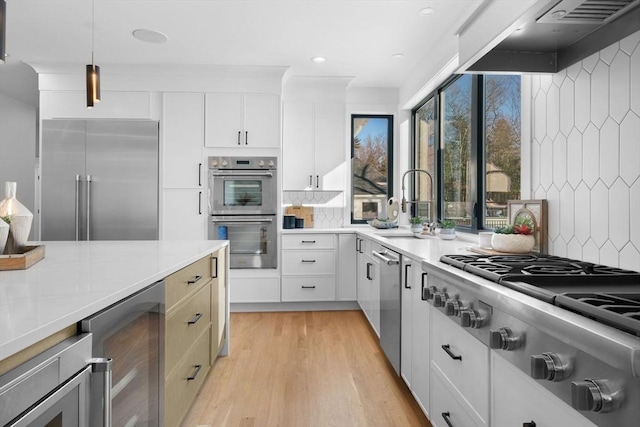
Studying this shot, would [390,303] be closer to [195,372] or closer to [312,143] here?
[195,372]

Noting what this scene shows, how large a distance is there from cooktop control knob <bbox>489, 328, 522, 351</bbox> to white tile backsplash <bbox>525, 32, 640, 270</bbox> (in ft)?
2.48

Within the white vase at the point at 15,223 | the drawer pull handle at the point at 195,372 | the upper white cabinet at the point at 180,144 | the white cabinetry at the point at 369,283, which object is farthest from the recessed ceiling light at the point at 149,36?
the drawer pull handle at the point at 195,372

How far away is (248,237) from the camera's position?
14.0 ft

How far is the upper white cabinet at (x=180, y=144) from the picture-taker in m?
4.25

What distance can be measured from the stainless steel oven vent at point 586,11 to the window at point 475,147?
1.25 m

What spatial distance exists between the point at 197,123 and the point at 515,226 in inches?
133

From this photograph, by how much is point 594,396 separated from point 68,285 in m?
1.30

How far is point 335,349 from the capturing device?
10.1 ft

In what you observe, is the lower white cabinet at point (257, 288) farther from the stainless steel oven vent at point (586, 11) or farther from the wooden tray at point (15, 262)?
the stainless steel oven vent at point (586, 11)

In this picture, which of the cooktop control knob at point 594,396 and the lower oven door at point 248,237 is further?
the lower oven door at point 248,237

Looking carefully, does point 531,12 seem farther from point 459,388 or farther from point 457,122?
point 457,122

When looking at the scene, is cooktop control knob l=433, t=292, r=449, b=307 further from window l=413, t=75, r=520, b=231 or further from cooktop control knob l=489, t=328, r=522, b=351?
window l=413, t=75, r=520, b=231

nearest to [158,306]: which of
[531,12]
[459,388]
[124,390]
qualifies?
[124,390]

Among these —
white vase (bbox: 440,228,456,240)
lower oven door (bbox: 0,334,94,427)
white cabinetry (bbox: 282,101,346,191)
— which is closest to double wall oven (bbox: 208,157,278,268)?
white cabinetry (bbox: 282,101,346,191)
